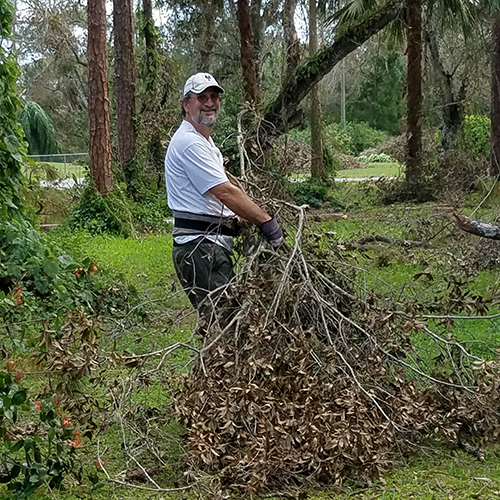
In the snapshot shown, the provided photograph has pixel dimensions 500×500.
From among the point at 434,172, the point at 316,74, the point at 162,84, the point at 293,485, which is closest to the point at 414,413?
the point at 293,485

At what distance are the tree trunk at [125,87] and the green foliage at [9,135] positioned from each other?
9.45m

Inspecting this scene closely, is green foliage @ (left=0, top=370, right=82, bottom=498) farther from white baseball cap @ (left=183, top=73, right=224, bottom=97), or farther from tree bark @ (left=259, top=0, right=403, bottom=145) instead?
tree bark @ (left=259, top=0, right=403, bottom=145)

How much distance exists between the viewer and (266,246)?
16.1ft

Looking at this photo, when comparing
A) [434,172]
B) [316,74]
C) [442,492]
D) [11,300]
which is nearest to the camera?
[442,492]

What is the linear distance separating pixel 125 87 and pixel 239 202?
13.6m

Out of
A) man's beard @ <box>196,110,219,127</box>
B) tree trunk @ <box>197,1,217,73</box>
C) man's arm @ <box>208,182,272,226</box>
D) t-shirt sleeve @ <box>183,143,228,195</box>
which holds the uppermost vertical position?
tree trunk @ <box>197,1,217,73</box>

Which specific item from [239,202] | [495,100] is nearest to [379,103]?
[495,100]

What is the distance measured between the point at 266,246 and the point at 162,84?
15.7m

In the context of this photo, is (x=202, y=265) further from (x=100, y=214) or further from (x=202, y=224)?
(x=100, y=214)

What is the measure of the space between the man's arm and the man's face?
586mm

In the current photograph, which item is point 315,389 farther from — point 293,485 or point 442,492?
point 442,492

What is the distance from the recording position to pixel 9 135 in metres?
7.71

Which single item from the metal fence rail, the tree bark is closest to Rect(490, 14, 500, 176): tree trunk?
the tree bark

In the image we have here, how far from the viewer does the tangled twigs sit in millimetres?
4160
